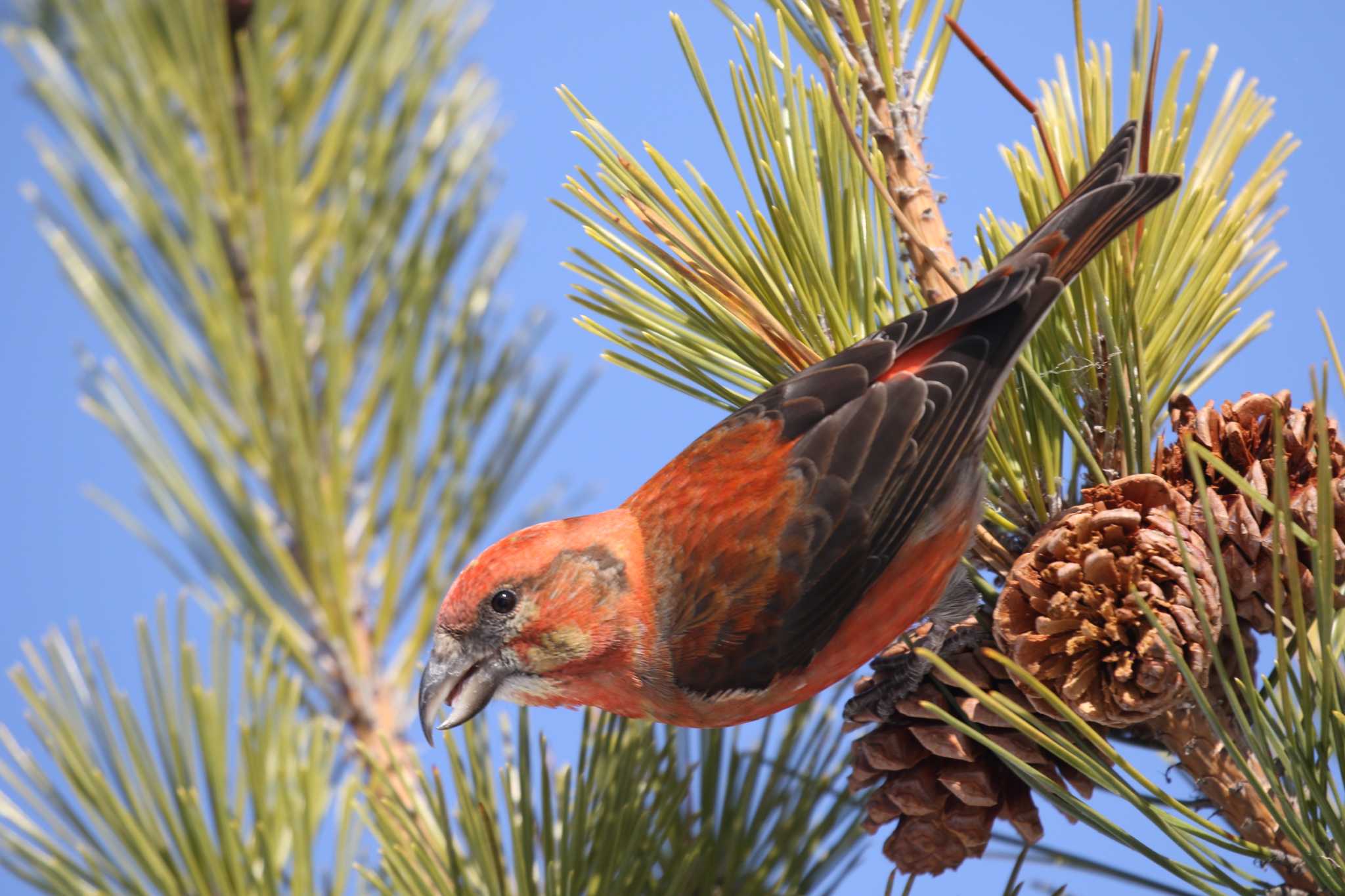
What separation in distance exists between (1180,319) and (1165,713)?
14.7 inches

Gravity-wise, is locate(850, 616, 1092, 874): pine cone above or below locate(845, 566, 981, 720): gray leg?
below

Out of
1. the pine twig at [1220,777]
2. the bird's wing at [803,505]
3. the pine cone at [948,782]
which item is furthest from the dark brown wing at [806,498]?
the pine twig at [1220,777]

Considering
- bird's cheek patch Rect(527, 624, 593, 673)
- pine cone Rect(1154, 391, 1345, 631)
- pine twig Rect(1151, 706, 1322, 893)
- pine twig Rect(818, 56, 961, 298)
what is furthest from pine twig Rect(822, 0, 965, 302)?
bird's cheek patch Rect(527, 624, 593, 673)

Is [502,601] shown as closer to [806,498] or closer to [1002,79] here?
[806,498]

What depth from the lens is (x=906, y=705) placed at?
1.12 m

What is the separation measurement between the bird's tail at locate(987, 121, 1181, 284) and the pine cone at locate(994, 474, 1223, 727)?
9.8 inches

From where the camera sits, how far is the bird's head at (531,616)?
1442 millimetres

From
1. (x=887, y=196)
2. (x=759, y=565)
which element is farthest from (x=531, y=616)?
(x=887, y=196)

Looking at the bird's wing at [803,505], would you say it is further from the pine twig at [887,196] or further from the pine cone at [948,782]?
the pine cone at [948,782]

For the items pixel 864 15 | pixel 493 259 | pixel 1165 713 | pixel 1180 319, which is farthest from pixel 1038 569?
pixel 493 259

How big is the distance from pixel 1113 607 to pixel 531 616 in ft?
2.47

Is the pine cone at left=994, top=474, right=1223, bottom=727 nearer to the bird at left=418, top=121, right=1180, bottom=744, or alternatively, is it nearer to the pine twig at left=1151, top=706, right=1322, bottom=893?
the pine twig at left=1151, top=706, right=1322, bottom=893

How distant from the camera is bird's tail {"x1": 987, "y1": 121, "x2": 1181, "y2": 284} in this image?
1.07 m

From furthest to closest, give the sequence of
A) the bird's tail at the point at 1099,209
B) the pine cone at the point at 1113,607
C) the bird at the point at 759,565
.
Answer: the bird at the point at 759,565 < the bird's tail at the point at 1099,209 < the pine cone at the point at 1113,607
